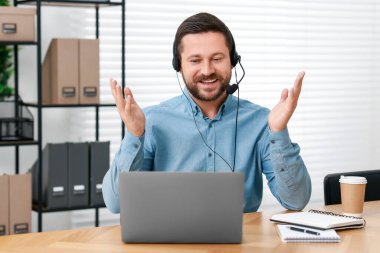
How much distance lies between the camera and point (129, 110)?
2.14 meters

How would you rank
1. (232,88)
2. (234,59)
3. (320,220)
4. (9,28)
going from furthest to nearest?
(9,28), (234,59), (232,88), (320,220)

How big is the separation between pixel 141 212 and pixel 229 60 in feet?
2.83

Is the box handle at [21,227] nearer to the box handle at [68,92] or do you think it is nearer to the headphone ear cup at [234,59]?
the box handle at [68,92]

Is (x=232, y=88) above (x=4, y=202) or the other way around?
above

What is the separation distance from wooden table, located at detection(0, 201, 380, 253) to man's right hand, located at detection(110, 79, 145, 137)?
0.32m

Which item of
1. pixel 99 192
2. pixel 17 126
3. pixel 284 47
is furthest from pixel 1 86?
pixel 284 47

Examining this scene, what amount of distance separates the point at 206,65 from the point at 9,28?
54.8 inches

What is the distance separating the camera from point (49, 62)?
3.74 m

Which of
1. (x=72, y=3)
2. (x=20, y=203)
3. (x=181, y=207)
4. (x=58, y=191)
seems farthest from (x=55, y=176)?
(x=181, y=207)

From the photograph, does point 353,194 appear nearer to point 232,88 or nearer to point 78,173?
point 232,88

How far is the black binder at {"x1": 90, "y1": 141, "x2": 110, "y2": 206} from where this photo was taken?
371cm

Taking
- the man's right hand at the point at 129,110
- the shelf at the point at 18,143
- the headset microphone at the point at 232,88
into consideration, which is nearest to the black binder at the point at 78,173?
the shelf at the point at 18,143

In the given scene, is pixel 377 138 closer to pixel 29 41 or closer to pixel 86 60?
pixel 86 60

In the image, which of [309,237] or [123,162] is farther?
[123,162]
